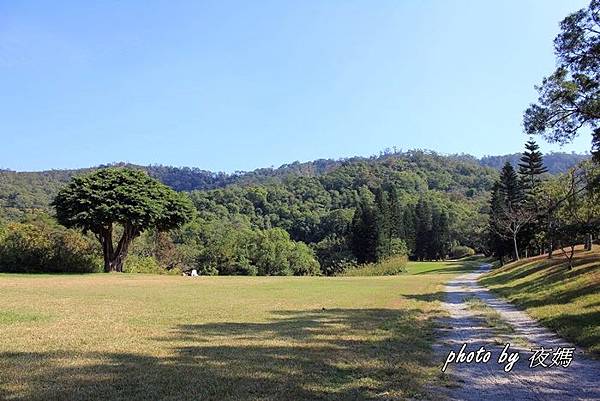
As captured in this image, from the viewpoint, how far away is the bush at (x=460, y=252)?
13088 cm

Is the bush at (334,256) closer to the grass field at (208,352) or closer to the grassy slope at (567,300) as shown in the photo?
the grassy slope at (567,300)

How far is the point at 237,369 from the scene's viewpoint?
9.90m

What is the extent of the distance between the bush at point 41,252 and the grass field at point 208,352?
29897 millimetres

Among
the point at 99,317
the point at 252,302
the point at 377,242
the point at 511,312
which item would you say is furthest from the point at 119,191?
the point at 377,242

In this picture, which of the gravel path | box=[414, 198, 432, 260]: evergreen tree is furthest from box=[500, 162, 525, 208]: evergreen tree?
the gravel path

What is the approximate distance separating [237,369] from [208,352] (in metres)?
1.97

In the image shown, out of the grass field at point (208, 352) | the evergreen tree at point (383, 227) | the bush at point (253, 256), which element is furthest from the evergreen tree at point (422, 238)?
the grass field at point (208, 352)

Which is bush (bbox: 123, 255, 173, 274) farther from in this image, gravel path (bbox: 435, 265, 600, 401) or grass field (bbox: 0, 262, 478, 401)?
gravel path (bbox: 435, 265, 600, 401)

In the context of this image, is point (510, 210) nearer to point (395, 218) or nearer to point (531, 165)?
point (531, 165)

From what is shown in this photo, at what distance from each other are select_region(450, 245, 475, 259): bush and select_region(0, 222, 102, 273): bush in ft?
330

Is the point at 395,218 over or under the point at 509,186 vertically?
under

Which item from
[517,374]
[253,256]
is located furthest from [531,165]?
[517,374]

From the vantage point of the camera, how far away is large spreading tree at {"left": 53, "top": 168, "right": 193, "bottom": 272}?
1911 inches

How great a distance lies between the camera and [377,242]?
322 ft
